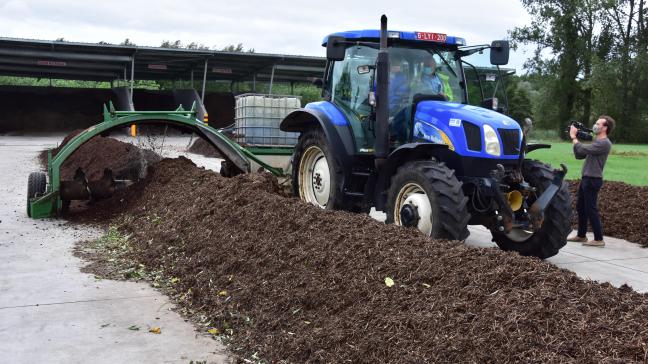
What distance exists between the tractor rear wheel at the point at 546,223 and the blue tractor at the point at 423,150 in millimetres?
11

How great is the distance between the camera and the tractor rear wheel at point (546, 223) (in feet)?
21.7

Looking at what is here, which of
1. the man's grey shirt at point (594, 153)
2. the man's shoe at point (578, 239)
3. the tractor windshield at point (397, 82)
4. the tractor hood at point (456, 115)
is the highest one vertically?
the tractor windshield at point (397, 82)

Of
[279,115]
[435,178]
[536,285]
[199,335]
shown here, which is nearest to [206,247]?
[199,335]

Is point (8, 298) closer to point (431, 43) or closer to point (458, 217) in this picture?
point (458, 217)

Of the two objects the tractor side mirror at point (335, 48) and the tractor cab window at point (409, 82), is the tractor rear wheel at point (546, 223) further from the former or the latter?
the tractor side mirror at point (335, 48)

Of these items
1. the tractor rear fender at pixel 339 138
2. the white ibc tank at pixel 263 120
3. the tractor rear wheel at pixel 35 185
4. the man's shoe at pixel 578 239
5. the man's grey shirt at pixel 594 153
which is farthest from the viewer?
the white ibc tank at pixel 263 120

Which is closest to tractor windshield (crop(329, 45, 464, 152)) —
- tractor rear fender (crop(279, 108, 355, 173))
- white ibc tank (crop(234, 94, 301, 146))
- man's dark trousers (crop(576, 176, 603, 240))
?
tractor rear fender (crop(279, 108, 355, 173))

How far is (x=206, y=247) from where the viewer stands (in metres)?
6.16

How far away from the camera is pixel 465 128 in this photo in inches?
251

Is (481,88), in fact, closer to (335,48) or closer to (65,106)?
(335,48)

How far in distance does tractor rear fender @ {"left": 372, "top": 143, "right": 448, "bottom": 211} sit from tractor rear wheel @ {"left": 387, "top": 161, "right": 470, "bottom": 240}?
18 cm

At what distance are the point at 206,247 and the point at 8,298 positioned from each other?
5.87 feet

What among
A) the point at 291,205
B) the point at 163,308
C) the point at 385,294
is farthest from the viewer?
the point at 291,205

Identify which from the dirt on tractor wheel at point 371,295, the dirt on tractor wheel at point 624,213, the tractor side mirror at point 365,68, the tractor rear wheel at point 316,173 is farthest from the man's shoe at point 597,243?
the dirt on tractor wheel at point 371,295
